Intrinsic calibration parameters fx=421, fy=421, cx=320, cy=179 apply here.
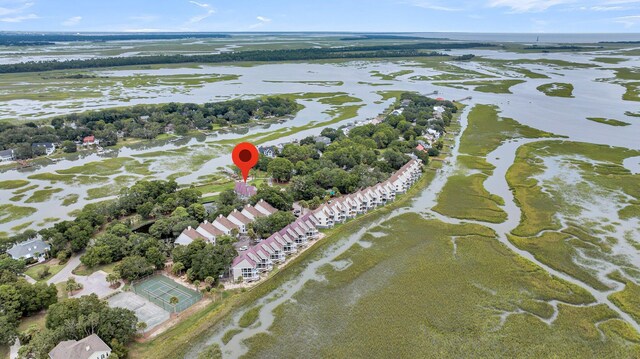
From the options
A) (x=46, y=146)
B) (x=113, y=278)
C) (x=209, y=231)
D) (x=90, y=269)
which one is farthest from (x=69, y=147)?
(x=113, y=278)

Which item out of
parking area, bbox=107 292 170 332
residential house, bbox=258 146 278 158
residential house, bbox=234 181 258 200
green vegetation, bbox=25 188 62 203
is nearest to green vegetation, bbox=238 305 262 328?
parking area, bbox=107 292 170 332

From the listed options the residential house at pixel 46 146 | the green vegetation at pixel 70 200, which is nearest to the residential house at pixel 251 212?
the green vegetation at pixel 70 200

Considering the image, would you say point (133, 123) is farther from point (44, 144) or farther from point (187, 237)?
point (187, 237)

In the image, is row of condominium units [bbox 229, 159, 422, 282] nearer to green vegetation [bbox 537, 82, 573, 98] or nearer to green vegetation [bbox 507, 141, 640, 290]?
green vegetation [bbox 507, 141, 640, 290]

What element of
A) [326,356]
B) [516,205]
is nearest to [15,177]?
[326,356]

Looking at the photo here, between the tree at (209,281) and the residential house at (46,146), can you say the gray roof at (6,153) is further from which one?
the tree at (209,281)

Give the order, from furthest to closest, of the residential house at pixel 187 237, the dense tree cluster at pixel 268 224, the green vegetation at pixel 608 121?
the green vegetation at pixel 608 121 → the dense tree cluster at pixel 268 224 → the residential house at pixel 187 237

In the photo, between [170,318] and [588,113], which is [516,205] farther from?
[588,113]
